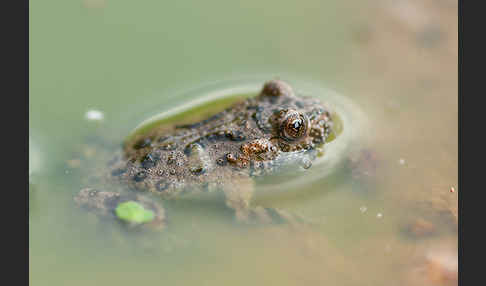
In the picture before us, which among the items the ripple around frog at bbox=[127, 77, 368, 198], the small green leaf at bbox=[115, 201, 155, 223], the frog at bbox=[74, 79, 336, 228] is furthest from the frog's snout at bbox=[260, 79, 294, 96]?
the small green leaf at bbox=[115, 201, 155, 223]

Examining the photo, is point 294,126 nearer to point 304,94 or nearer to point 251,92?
point 304,94

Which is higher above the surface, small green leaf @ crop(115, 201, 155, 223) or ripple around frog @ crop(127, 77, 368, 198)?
ripple around frog @ crop(127, 77, 368, 198)

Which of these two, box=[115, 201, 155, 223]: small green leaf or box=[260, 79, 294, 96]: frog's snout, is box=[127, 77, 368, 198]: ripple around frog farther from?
box=[115, 201, 155, 223]: small green leaf

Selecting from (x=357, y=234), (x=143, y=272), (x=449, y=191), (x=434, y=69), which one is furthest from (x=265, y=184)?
(x=434, y=69)

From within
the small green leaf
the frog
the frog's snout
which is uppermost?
the frog's snout

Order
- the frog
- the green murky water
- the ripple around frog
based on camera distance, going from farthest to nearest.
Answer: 1. the ripple around frog
2. the frog
3. the green murky water

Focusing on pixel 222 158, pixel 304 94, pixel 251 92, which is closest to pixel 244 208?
pixel 222 158

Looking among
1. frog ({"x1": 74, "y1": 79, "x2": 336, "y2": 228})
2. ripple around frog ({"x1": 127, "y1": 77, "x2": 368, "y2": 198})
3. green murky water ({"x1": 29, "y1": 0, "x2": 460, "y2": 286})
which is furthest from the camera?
ripple around frog ({"x1": 127, "y1": 77, "x2": 368, "y2": 198})
